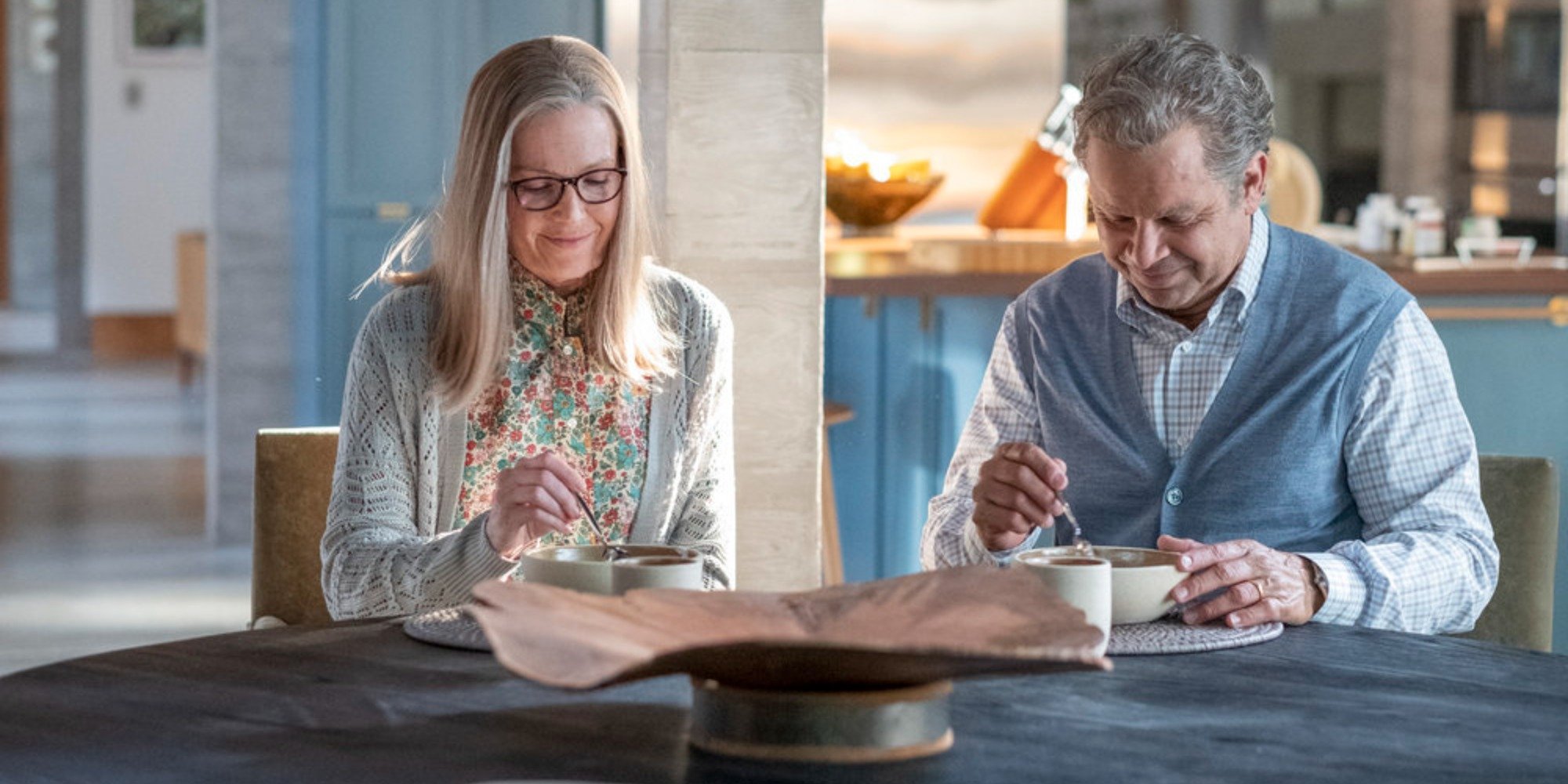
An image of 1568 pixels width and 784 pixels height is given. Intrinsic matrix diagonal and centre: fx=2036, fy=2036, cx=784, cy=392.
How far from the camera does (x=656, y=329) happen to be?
2.20 m

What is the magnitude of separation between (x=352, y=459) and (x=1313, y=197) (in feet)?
12.9

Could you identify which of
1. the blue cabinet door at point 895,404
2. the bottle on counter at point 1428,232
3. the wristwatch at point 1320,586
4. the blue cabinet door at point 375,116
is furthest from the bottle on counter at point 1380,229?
the wristwatch at point 1320,586

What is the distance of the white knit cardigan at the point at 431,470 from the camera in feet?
6.33

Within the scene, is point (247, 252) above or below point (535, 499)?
above

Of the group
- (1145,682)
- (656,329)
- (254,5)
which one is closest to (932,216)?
(254,5)

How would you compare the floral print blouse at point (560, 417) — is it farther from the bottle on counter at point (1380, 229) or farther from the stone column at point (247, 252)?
the stone column at point (247, 252)

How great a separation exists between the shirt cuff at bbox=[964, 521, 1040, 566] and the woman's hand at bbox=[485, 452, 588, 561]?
39cm

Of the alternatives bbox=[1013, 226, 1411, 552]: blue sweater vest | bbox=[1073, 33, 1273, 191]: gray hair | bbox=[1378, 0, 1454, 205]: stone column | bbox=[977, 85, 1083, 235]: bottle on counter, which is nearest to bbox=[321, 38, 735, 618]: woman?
bbox=[1013, 226, 1411, 552]: blue sweater vest

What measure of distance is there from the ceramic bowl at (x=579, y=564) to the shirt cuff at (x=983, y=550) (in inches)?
15.7

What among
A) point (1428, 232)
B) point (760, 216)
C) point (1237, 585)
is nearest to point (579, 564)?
point (1237, 585)

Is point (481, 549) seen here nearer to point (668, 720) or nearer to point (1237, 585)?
point (668, 720)

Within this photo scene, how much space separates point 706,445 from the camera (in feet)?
7.23

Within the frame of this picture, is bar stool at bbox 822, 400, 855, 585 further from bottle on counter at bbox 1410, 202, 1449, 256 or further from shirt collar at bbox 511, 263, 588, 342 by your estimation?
shirt collar at bbox 511, 263, 588, 342

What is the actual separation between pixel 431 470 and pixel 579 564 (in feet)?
1.92
